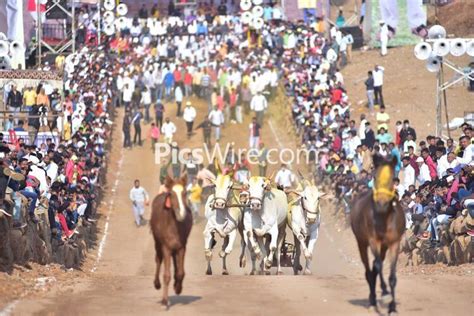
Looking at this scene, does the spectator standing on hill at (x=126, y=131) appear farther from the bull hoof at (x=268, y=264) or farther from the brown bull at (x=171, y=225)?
the brown bull at (x=171, y=225)

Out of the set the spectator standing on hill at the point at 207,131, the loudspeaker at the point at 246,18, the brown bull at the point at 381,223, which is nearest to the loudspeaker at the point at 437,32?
the spectator standing on hill at the point at 207,131

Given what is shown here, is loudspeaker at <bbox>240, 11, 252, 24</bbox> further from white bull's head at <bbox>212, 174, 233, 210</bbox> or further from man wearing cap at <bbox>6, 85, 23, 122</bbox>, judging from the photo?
white bull's head at <bbox>212, 174, 233, 210</bbox>

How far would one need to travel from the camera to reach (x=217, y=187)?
86.2ft

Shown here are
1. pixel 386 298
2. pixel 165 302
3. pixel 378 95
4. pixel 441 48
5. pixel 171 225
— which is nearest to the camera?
pixel 386 298

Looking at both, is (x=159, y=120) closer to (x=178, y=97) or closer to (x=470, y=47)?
(x=178, y=97)

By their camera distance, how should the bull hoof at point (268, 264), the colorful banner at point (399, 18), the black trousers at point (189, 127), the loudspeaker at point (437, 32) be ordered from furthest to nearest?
1. the colorful banner at point (399, 18)
2. the black trousers at point (189, 127)
3. the loudspeaker at point (437, 32)
4. the bull hoof at point (268, 264)

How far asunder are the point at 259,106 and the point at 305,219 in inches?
915

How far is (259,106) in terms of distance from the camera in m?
52.0

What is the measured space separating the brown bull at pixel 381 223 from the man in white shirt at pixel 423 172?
43.2 feet

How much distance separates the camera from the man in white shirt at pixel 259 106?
5200cm

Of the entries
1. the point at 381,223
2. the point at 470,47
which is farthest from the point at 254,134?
the point at 381,223

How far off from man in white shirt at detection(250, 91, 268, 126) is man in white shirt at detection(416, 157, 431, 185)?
59.8 feet

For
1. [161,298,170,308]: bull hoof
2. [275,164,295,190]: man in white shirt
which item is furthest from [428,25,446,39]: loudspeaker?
[161,298,170,308]: bull hoof

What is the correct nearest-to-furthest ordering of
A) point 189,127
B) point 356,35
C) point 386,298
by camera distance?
point 386,298, point 189,127, point 356,35
